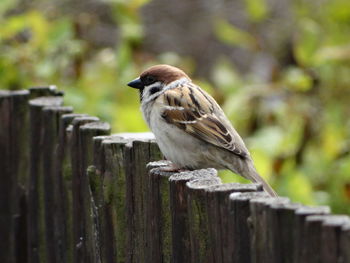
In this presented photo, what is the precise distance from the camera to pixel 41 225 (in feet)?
12.8

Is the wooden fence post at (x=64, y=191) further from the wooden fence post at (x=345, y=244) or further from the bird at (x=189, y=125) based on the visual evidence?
the wooden fence post at (x=345, y=244)

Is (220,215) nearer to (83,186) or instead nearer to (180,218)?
(180,218)

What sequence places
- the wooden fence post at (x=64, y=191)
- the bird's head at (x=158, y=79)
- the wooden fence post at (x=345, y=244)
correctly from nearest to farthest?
the wooden fence post at (x=345, y=244)
the wooden fence post at (x=64, y=191)
the bird's head at (x=158, y=79)

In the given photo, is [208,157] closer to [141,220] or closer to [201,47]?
[141,220]

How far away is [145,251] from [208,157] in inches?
40.5

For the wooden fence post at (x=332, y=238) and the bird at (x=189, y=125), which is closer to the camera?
the wooden fence post at (x=332, y=238)

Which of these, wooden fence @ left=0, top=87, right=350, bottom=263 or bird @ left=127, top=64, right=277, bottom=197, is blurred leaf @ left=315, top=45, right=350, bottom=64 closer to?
bird @ left=127, top=64, right=277, bottom=197

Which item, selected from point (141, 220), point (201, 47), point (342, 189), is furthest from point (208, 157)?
point (201, 47)

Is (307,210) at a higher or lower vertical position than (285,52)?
lower

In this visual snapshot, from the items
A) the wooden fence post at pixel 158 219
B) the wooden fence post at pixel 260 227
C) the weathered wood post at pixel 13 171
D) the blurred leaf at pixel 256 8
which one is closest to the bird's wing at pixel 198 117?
the weathered wood post at pixel 13 171

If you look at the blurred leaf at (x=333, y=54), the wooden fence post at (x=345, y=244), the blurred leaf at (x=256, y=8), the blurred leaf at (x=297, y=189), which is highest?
the blurred leaf at (x=256, y=8)

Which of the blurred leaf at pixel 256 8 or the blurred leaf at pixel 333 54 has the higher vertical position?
the blurred leaf at pixel 256 8

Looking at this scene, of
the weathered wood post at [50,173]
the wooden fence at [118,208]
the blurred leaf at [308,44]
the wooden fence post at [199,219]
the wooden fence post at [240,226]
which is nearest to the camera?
the wooden fence at [118,208]

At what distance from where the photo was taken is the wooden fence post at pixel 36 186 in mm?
3906
